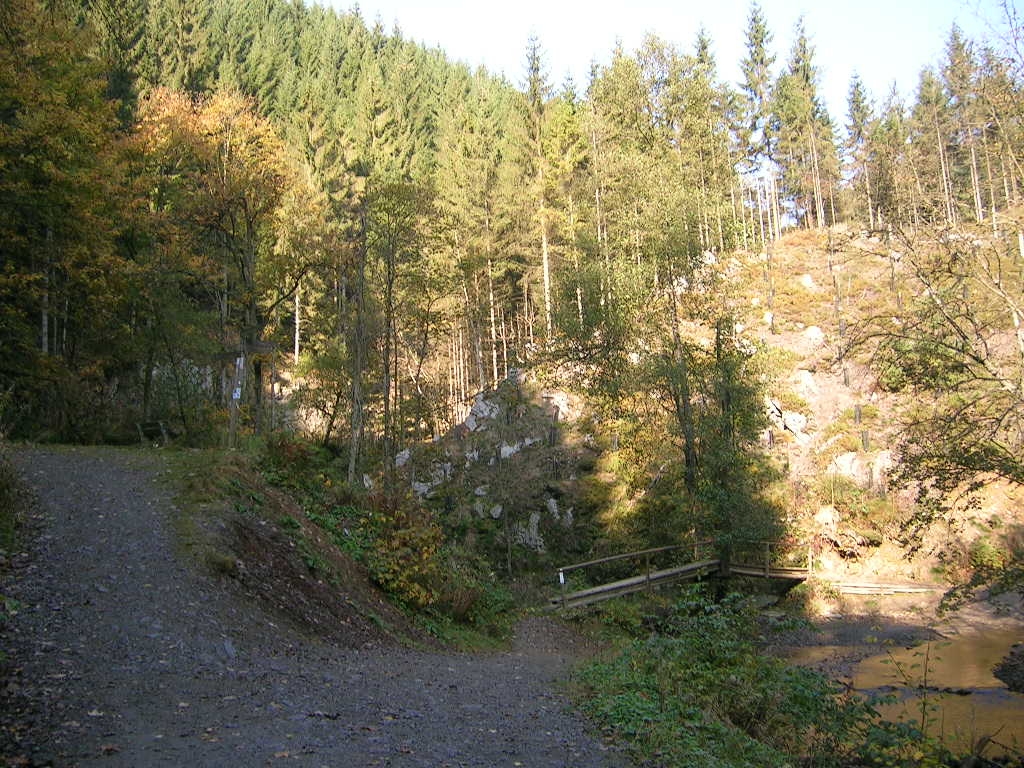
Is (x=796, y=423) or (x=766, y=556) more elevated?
(x=796, y=423)

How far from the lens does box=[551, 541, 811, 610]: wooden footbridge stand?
18641mm

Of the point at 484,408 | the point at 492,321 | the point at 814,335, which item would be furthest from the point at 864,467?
the point at 492,321

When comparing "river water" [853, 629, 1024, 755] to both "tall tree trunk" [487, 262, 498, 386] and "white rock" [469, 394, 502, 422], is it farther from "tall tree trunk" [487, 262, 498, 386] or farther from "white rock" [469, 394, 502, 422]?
"tall tree trunk" [487, 262, 498, 386]

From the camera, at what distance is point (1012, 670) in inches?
539

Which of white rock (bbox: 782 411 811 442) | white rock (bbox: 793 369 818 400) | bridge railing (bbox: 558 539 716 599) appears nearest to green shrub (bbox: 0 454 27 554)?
bridge railing (bbox: 558 539 716 599)

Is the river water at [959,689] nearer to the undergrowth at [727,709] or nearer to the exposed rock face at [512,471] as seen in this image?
the undergrowth at [727,709]

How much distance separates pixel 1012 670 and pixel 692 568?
807 centimetres

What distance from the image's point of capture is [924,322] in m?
9.69

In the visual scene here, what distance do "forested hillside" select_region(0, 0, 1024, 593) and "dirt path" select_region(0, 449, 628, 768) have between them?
4.45 metres

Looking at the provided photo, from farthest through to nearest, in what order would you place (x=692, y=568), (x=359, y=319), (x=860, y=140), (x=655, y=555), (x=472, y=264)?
(x=860, y=140), (x=472, y=264), (x=655, y=555), (x=692, y=568), (x=359, y=319)

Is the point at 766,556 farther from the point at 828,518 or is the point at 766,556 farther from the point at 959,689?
the point at 959,689

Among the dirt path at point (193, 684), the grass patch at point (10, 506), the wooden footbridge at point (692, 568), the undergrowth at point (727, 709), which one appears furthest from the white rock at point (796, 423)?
the grass patch at point (10, 506)

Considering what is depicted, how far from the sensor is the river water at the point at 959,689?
394 inches

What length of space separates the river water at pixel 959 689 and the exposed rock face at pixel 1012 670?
16 centimetres
